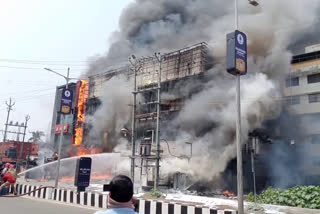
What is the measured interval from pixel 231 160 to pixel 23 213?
52.8 ft

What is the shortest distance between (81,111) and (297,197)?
103 feet

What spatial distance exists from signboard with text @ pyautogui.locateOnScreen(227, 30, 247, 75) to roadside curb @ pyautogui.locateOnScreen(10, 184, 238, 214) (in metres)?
3.79

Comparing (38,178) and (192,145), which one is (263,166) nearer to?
(192,145)

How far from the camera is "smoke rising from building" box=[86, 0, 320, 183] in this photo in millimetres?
21641

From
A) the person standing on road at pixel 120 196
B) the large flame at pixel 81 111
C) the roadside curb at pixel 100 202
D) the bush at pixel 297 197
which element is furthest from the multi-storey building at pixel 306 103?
the person standing on road at pixel 120 196

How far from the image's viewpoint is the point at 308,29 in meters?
28.8

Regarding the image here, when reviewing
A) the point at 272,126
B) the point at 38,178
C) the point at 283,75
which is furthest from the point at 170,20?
the point at 38,178

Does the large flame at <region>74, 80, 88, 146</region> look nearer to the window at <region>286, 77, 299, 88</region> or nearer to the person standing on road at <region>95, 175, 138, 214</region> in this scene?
the window at <region>286, 77, 299, 88</region>

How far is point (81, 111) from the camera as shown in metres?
38.2

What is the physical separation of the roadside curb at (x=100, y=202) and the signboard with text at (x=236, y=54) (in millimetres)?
3787

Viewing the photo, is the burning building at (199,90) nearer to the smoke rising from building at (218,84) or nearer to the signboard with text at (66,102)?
the smoke rising from building at (218,84)

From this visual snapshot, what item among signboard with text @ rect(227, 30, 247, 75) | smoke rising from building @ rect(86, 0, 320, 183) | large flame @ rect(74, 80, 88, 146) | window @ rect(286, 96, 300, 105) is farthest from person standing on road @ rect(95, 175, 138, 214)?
large flame @ rect(74, 80, 88, 146)

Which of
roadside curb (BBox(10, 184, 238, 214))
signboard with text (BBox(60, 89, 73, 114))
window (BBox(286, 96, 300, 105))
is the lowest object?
roadside curb (BBox(10, 184, 238, 214))

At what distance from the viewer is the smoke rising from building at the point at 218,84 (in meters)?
21.6
